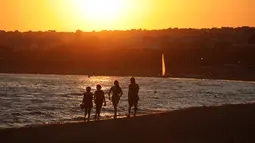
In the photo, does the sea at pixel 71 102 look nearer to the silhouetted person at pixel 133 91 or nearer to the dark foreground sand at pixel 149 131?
the silhouetted person at pixel 133 91

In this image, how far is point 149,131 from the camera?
736 inches

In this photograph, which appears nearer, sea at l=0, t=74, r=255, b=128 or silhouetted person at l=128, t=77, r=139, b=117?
silhouetted person at l=128, t=77, r=139, b=117

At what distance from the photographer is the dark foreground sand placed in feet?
55.5

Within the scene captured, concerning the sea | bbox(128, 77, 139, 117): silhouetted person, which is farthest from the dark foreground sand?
the sea

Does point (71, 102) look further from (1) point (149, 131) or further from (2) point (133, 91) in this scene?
(1) point (149, 131)

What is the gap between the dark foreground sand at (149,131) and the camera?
55.5ft

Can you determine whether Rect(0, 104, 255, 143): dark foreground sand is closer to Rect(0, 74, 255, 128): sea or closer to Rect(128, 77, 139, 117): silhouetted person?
Rect(128, 77, 139, 117): silhouetted person

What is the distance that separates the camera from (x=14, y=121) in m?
31.1

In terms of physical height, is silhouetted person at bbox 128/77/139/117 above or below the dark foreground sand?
above

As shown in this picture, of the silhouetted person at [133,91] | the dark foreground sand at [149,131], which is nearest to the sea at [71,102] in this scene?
the silhouetted person at [133,91]

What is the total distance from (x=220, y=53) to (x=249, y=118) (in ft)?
444

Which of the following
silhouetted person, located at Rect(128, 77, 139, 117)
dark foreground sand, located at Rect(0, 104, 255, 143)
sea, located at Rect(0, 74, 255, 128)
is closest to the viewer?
dark foreground sand, located at Rect(0, 104, 255, 143)

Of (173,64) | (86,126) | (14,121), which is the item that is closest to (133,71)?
(173,64)

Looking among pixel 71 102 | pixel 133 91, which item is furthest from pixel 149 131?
pixel 71 102
